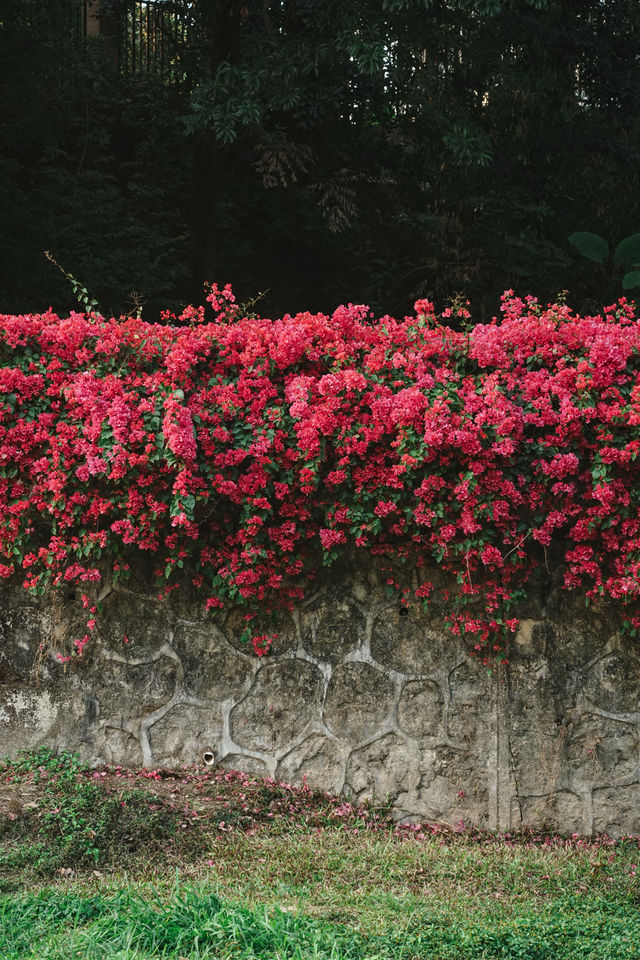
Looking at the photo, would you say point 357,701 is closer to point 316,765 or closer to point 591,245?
point 316,765

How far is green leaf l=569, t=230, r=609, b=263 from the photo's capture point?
906 cm

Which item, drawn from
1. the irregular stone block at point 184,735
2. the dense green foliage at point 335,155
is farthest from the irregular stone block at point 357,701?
the dense green foliage at point 335,155

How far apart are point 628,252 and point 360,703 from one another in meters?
6.07

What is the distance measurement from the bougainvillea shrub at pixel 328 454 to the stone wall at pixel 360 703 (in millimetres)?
174

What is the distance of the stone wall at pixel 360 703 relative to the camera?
4.62 m

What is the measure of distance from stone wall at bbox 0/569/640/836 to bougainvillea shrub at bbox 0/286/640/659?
17 centimetres

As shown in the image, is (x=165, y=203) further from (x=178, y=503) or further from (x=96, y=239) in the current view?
(x=178, y=503)

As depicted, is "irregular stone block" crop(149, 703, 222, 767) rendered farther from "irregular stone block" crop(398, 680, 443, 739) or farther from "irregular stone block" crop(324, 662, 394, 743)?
"irregular stone block" crop(398, 680, 443, 739)

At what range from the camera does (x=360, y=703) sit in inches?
187

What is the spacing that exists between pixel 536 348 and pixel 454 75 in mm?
5027

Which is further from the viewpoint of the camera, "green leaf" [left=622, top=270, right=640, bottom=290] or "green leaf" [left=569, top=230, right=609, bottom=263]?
"green leaf" [left=569, top=230, right=609, bottom=263]

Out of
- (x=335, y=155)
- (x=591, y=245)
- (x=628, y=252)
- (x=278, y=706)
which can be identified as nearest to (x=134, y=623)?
(x=278, y=706)

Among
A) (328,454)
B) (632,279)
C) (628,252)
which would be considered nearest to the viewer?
(328,454)

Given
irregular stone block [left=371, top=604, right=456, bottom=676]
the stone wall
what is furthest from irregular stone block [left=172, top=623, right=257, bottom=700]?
irregular stone block [left=371, top=604, right=456, bottom=676]
